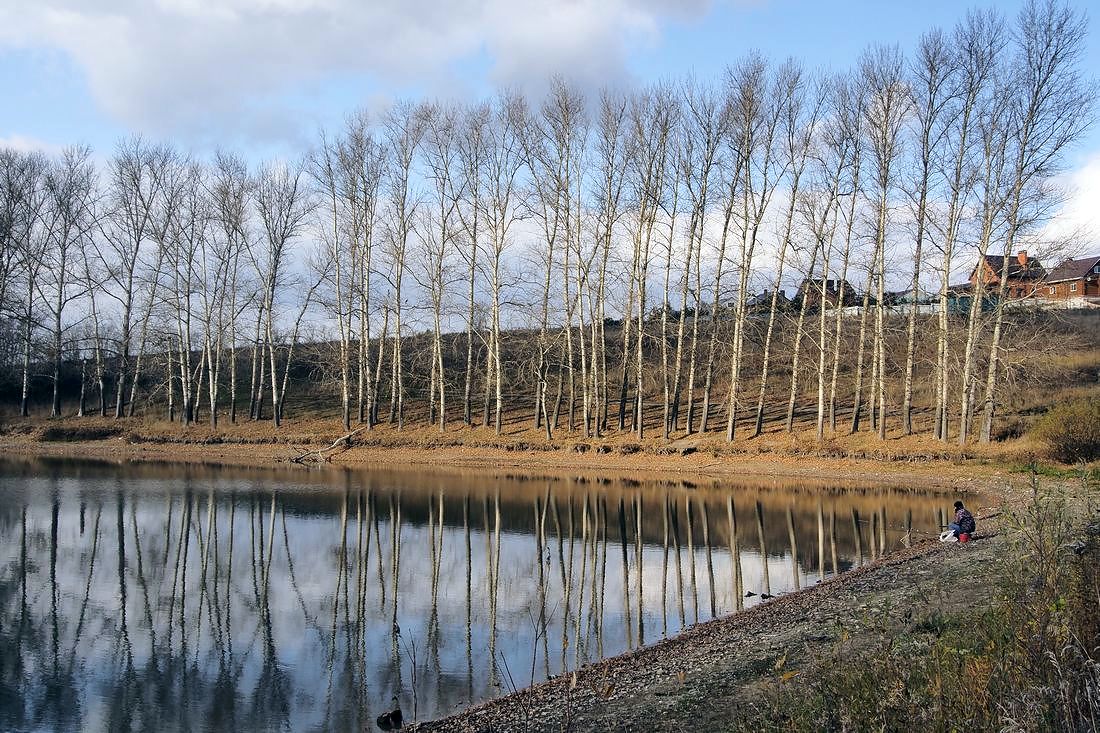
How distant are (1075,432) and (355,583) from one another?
22767 millimetres

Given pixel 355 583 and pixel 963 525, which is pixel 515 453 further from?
pixel 963 525

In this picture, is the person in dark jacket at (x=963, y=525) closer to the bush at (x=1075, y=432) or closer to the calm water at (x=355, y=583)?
the calm water at (x=355, y=583)

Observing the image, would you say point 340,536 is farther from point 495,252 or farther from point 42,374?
point 42,374

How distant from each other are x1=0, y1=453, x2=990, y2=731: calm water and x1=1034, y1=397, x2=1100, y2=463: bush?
494 cm

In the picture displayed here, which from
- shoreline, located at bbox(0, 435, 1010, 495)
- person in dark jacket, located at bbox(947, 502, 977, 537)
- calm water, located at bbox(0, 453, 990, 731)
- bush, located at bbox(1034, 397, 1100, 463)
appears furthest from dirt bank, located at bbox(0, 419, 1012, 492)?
person in dark jacket, located at bbox(947, 502, 977, 537)

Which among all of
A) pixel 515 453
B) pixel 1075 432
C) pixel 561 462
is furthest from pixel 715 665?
pixel 515 453

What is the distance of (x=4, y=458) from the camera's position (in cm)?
3775

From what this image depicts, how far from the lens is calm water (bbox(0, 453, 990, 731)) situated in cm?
975

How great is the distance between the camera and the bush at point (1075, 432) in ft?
84.9

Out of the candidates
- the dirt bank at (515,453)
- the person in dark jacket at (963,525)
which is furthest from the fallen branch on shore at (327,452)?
the person in dark jacket at (963,525)

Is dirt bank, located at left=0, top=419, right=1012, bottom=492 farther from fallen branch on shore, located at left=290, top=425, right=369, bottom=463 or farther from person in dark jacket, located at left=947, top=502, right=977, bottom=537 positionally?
person in dark jacket, located at left=947, top=502, right=977, bottom=537

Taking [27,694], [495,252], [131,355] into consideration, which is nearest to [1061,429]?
[495,252]

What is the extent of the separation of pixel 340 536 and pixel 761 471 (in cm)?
1820

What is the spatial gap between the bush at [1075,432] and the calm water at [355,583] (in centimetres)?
494
